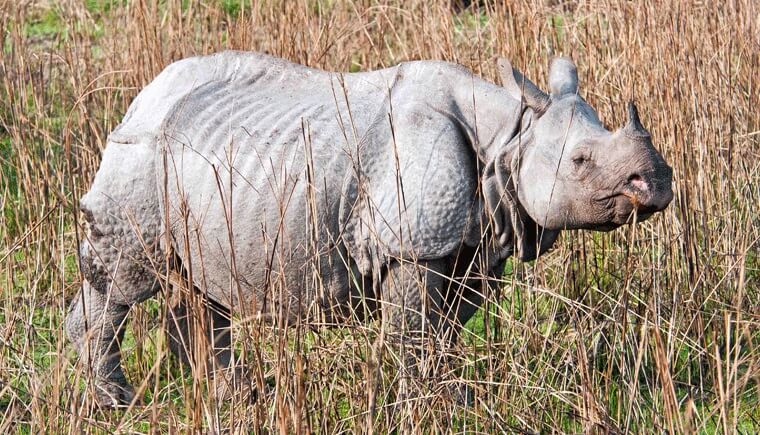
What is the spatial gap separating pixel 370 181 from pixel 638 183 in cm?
74

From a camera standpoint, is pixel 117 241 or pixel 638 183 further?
pixel 117 241

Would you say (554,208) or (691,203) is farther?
(691,203)

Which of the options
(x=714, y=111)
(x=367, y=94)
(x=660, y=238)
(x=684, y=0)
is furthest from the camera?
(x=684, y=0)

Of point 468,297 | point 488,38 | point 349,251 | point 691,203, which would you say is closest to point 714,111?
point 691,203

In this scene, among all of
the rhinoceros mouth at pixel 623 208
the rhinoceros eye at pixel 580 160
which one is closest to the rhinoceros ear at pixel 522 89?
the rhinoceros eye at pixel 580 160

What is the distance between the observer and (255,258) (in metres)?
3.42

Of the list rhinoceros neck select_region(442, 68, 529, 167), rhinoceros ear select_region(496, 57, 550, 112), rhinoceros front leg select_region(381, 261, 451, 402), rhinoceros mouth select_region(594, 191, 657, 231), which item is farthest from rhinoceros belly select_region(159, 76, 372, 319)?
rhinoceros mouth select_region(594, 191, 657, 231)

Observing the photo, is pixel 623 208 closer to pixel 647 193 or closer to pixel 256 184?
pixel 647 193

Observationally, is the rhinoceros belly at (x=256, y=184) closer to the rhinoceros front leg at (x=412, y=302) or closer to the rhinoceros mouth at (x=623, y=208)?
the rhinoceros front leg at (x=412, y=302)

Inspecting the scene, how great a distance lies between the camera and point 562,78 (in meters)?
3.43

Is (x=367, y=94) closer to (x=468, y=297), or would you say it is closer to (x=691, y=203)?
(x=468, y=297)

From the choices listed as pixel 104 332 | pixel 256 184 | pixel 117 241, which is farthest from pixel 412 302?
pixel 104 332

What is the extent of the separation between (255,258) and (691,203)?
5.84 ft

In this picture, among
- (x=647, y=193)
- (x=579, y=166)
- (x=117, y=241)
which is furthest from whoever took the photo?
(x=117, y=241)
